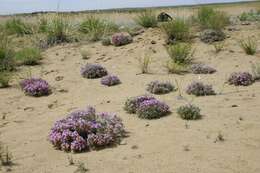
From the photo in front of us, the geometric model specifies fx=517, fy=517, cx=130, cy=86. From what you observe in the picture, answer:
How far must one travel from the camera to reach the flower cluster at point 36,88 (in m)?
10.4

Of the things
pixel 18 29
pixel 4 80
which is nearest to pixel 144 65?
pixel 4 80

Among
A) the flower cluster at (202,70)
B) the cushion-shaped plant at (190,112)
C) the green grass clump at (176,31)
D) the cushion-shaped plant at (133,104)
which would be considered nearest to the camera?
the cushion-shaped plant at (190,112)

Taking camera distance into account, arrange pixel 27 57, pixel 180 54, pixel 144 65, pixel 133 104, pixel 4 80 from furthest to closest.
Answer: pixel 27 57, pixel 180 54, pixel 144 65, pixel 4 80, pixel 133 104

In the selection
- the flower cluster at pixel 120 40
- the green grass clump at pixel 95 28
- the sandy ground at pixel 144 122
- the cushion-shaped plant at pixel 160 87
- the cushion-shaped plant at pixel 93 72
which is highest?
the green grass clump at pixel 95 28

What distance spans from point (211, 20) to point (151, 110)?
760 cm

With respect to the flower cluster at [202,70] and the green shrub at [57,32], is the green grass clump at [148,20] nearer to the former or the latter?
the green shrub at [57,32]

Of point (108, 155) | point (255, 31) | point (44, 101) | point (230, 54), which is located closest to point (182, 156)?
point (108, 155)

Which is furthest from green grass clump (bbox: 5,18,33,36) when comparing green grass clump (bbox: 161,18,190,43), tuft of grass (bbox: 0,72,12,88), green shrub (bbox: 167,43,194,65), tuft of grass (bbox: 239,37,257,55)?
tuft of grass (bbox: 239,37,257,55)

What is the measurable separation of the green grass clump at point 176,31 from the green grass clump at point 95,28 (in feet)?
7.70

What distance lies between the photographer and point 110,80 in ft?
35.6

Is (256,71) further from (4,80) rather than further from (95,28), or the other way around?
(95,28)

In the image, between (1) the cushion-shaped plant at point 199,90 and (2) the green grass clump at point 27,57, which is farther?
(2) the green grass clump at point 27,57

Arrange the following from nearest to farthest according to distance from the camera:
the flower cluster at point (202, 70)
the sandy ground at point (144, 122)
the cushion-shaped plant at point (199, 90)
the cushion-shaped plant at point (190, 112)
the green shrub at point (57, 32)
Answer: the sandy ground at point (144, 122) < the cushion-shaped plant at point (190, 112) < the cushion-shaped plant at point (199, 90) < the flower cluster at point (202, 70) < the green shrub at point (57, 32)

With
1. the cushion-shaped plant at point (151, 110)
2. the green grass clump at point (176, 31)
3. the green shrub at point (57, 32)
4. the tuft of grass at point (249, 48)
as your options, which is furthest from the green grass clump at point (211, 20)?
the cushion-shaped plant at point (151, 110)
